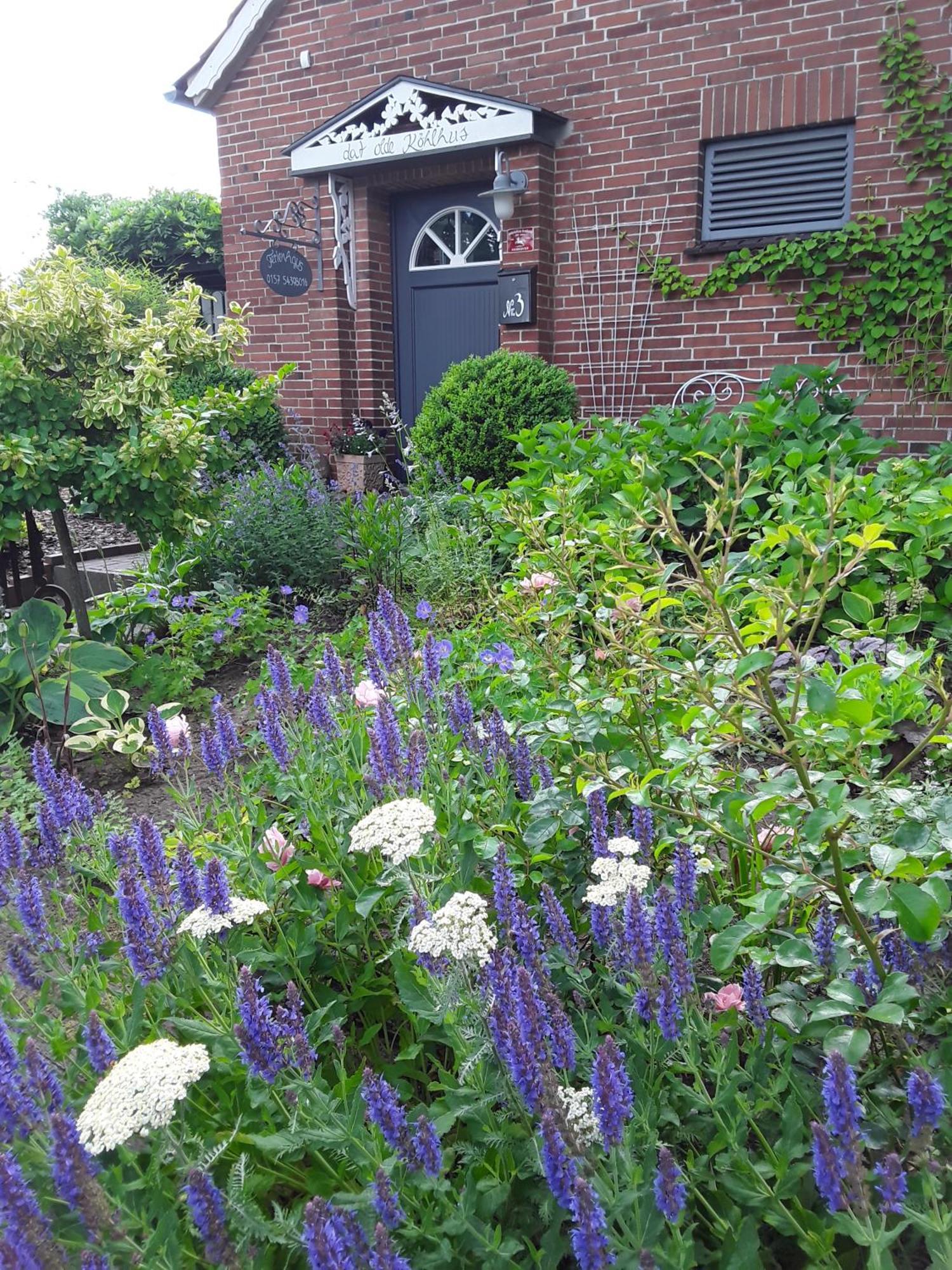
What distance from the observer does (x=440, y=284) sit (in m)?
8.26

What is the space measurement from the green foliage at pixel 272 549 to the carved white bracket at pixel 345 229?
11.6 feet

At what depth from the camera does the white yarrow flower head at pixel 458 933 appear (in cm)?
131

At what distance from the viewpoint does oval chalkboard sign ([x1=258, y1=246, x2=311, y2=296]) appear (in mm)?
8039

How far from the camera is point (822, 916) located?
1.50 metres

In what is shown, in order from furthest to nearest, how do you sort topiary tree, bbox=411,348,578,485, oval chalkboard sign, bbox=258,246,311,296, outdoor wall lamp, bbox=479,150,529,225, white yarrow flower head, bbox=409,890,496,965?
oval chalkboard sign, bbox=258,246,311,296 → outdoor wall lamp, bbox=479,150,529,225 → topiary tree, bbox=411,348,578,485 → white yarrow flower head, bbox=409,890,496,965

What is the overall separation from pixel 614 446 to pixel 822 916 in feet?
12.1

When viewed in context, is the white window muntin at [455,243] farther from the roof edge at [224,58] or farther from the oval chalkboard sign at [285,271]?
the roof edge at [224,58]

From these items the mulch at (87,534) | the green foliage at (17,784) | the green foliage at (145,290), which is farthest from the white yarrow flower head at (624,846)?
the green foliage at (145,290)

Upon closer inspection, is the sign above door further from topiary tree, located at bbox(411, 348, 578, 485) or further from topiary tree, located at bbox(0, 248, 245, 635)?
topiary tree, located at bbox(0, 248, 245, 635)

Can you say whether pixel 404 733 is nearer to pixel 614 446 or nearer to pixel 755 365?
pixel 614 446

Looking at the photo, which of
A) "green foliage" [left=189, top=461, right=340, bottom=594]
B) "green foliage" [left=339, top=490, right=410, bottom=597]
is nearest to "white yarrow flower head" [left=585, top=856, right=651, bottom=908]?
"green foliage" [left=339, top=490, right=410, bottom=597]

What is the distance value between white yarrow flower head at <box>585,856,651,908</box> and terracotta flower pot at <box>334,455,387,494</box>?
6760 mm

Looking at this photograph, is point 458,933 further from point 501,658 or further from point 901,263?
point 901,263

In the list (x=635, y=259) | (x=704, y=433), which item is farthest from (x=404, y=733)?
(x=635, y=259)
